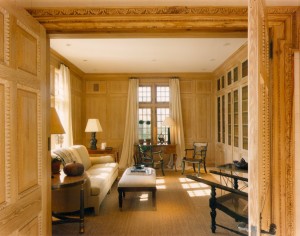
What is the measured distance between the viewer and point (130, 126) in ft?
26.7

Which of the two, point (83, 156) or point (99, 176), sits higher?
point (83, 156)

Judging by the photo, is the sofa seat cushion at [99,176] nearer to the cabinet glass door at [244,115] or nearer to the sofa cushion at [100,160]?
the sofa cushion at [100,160]

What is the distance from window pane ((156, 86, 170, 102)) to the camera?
8.38m

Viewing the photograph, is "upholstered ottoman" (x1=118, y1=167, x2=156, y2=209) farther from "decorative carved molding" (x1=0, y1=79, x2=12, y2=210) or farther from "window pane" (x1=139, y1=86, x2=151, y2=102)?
"window pane" (x1=139, y1=86, x2=151, y2=102)

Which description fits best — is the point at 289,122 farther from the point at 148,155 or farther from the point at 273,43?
the point at 148,155

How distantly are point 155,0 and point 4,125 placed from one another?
4.71 feet

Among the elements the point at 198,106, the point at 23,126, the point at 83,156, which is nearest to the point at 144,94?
the point at 198,106

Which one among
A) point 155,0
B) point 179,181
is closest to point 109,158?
point 179,181

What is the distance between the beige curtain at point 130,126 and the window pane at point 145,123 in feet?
0.80

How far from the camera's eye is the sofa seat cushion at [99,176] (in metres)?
3.89

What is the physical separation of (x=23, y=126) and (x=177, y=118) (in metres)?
6.49

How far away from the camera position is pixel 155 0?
82.4 inches

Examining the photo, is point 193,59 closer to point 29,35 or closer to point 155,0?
point 155,0

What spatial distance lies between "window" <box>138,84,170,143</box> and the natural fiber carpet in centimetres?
323
